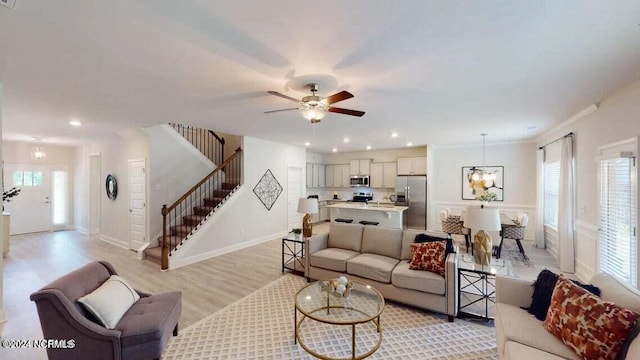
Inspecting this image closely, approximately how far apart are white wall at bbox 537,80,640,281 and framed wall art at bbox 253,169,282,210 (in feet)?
20.2

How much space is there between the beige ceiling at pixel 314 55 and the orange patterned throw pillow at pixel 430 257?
188 centimetres

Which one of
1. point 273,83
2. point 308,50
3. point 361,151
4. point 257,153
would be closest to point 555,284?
point 308,50

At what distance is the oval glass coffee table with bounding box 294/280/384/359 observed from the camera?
2.35 metres

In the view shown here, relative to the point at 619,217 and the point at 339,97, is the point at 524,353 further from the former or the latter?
the point at 619,217

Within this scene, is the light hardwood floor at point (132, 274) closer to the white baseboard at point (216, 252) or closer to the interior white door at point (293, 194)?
the white baseboard at point (216, 252)

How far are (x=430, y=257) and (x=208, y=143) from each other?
661 cm

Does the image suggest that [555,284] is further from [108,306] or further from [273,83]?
[108,306]

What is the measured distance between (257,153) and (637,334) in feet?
20.7

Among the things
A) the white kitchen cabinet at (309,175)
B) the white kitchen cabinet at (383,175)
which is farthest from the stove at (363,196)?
the white kitchen cabinet at (309,175)

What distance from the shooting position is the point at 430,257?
10.3 ft

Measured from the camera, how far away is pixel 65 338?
1.87 m

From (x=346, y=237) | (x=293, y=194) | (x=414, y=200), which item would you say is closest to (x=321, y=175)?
(x=293, y=194)

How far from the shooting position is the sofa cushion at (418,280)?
2.92 metres

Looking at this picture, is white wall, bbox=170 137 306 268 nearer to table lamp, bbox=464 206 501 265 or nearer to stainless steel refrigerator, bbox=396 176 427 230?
stainless steel refrigerator, bbox=396 176 427 230
